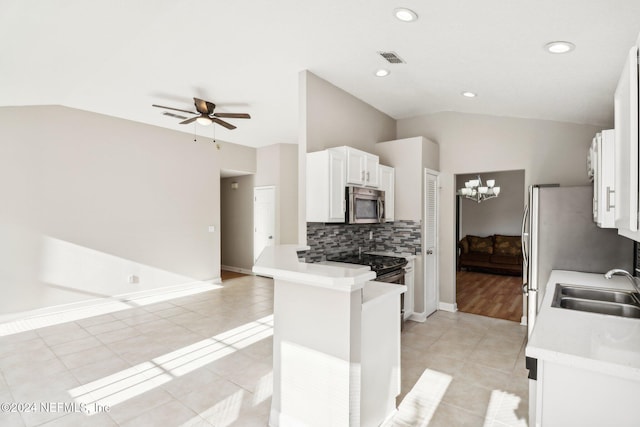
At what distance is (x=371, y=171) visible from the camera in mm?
3994

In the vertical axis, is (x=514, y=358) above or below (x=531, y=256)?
below

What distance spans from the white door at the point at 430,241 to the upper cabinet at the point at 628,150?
3.11 meters

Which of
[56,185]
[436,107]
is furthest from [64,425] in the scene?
[436,107]

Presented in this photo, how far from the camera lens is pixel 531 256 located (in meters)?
3.12

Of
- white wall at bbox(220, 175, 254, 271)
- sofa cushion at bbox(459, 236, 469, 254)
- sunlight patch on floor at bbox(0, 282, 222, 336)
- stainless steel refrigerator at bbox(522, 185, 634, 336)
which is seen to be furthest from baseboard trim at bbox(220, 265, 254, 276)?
stainless steel refrigerator at bbox(522, 185, 634, 336)

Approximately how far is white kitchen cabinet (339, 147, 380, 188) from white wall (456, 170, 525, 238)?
197 inches

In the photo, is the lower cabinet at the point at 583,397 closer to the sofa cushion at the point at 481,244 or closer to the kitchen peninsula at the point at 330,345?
the kitchen peninsula at the point at 330,345

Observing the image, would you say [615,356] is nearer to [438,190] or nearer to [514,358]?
[514,358]

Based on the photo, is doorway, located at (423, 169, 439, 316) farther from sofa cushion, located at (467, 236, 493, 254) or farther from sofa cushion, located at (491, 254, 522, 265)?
sofa cushion, located at (467, 236, 493, 254)

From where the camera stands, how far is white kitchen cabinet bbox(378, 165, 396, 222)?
4.32 m

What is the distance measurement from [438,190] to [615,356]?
3888mm

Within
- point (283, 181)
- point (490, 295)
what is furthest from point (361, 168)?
point (490, 295)

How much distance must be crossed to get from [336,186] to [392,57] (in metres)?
1.33

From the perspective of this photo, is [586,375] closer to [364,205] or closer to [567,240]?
[567,240]
